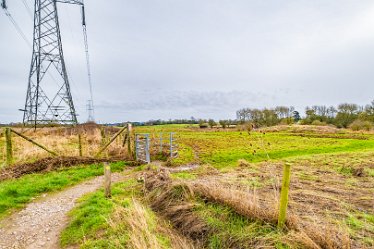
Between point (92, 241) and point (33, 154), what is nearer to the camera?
point (92, 241)

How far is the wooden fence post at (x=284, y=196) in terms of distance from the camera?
3.76 meters

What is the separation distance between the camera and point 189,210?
5.35 meters

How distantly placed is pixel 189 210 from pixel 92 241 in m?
2.13

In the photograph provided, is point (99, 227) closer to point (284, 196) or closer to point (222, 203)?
point (222, 203)

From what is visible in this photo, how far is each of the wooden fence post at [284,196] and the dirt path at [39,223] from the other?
4275 mm

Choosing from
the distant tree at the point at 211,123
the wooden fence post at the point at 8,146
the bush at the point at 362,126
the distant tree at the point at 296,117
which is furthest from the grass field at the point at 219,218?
the distant tree at the point at 296,117

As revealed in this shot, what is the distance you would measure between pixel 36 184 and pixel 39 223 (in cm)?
331

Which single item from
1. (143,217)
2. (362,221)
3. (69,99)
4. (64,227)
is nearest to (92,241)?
(143,217)

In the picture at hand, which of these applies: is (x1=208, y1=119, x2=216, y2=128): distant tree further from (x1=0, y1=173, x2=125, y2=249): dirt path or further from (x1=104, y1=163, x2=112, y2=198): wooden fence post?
(x1=104, y1=163, x2=112, y2=198): wooden fence post

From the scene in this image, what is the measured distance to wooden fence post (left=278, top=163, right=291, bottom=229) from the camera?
3.76 metres

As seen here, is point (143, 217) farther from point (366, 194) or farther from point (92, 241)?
point (366, 194)

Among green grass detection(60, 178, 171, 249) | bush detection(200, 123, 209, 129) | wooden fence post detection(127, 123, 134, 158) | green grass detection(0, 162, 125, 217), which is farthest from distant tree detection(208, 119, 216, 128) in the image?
green grass detection(60, 178, 171, 249)

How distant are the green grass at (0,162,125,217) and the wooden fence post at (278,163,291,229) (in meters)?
6.80

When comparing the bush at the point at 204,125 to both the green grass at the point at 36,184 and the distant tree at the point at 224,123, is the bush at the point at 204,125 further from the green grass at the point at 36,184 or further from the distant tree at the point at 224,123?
the green grass at the point at 36,184
